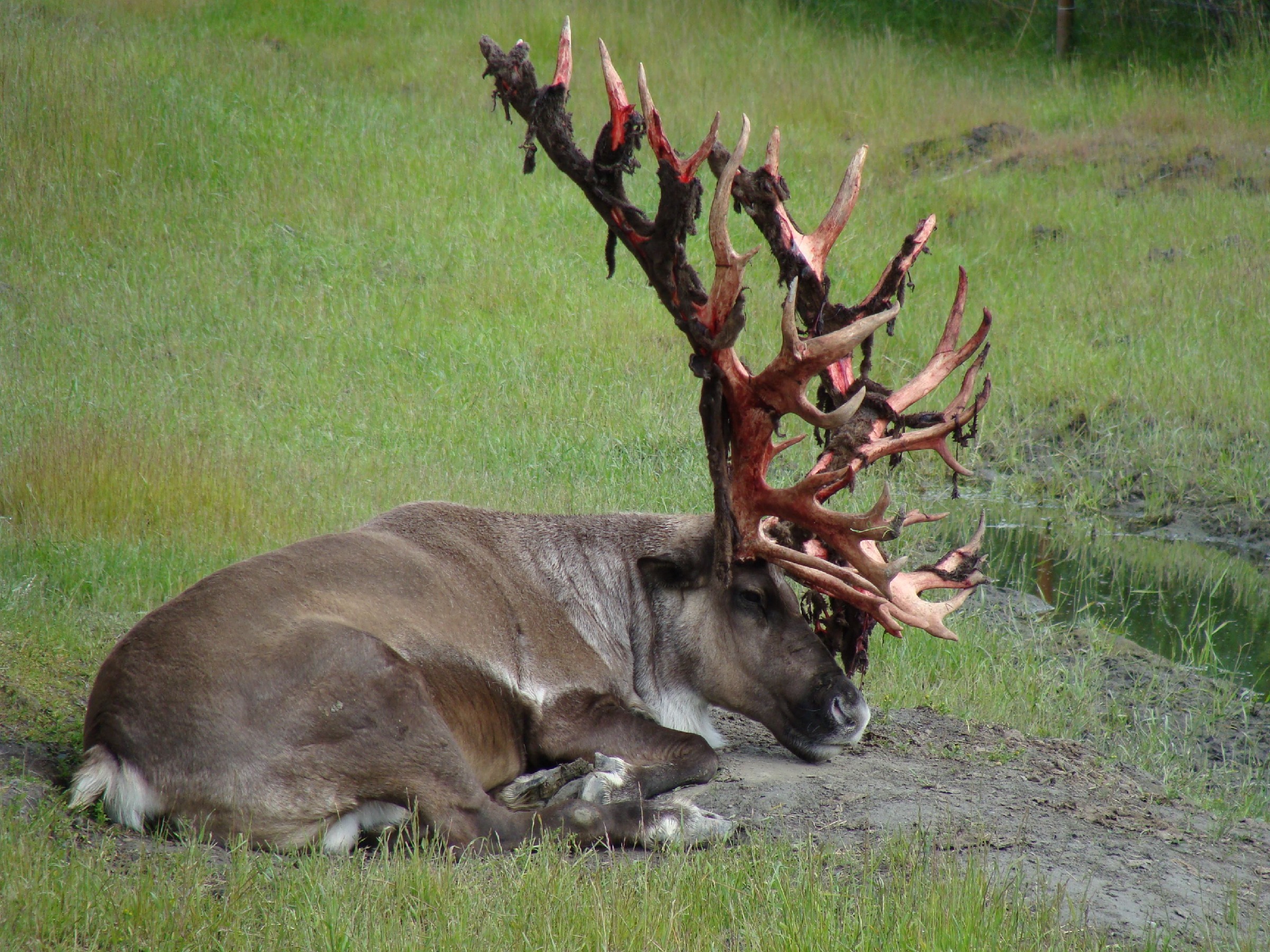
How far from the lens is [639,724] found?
17.7ft

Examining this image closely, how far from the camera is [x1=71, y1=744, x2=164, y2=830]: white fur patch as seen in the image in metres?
4.23

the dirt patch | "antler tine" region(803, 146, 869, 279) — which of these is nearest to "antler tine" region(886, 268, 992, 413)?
"antler tine" region(803, 146, 869, 279)

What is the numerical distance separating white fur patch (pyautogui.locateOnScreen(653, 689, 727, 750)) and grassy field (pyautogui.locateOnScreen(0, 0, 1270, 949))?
4.15ft

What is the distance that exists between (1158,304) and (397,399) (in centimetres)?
751

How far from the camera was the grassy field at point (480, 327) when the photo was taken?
399 centimetres

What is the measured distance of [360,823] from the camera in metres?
4.46

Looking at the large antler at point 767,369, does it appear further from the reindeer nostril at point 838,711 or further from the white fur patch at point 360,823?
the white fur patch at point 360,823

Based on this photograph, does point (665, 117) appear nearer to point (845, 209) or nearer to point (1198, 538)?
point (1198, 538)

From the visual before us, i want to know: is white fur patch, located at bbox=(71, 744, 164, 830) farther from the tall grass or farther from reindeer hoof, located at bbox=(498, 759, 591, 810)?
reindeer hoof, located at bbox=(498, 759, 591, 810)

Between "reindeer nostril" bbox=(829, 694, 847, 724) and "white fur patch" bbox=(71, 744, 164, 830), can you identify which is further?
"reindeer nostril" bbox=(829, 694, 847, 724)

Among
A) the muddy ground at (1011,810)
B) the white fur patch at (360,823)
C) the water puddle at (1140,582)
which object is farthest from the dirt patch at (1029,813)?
the water puddle at (1140,582)

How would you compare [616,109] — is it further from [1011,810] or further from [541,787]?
[1011,810]

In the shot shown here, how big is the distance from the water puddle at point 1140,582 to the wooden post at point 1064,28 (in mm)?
12600

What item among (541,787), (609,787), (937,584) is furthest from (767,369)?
(541,787)
